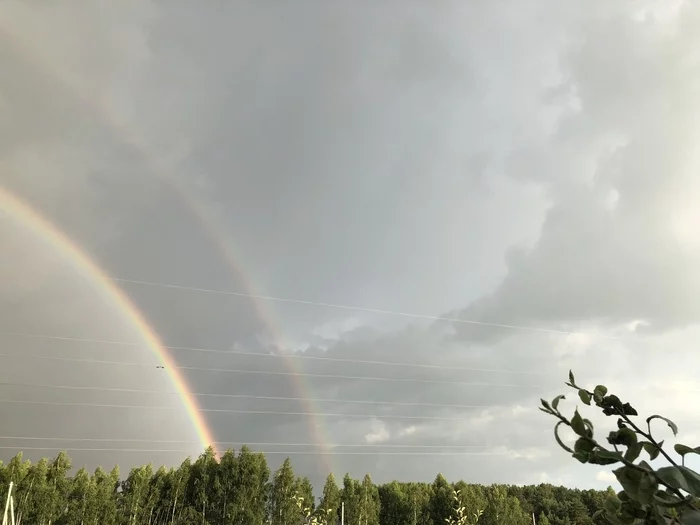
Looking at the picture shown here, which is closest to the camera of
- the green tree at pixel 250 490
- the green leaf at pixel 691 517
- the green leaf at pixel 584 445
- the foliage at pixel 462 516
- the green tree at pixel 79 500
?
the green leaf at pixel 691 517

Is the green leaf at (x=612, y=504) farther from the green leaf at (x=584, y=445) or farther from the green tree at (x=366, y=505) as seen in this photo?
the green tree at (x=366, y=505)

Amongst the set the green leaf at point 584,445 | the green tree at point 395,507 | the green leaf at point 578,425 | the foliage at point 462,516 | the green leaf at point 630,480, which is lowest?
the green leaf at point 630,480

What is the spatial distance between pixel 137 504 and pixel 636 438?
41.6m

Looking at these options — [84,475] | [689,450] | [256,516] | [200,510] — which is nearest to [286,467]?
[256,516]

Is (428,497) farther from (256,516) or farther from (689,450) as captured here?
(689,450)

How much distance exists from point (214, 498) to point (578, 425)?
1701 inches

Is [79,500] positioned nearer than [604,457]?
No

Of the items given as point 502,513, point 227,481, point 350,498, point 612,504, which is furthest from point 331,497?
point 612,504

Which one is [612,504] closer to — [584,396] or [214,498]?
[584,396]

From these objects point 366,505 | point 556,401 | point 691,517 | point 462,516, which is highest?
point 366,505

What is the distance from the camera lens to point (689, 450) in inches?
44.0

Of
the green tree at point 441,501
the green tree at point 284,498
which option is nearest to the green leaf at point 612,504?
the green tree at point 284,498

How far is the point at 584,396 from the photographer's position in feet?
3.79

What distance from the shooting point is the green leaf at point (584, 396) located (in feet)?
3.74
